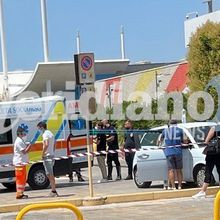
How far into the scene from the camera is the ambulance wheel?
61.2ft

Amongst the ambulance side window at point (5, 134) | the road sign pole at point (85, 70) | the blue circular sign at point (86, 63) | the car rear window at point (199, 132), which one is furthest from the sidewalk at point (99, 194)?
the blue circular sign at point (86, 63)

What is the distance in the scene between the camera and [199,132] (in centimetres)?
1608

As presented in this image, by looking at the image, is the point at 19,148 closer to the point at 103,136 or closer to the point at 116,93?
the point at 103,136

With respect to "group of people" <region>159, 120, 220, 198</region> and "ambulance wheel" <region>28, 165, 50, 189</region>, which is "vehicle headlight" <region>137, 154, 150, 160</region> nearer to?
"group of people" <region>159, 120, 220, 198</region>

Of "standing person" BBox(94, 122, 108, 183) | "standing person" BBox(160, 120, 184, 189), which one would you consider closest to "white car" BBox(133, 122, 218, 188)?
"standing person" BBox(160, 120, 184, 189)

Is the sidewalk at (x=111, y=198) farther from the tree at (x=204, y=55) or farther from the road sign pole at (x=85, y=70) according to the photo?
the tree at (x=204, y=55)

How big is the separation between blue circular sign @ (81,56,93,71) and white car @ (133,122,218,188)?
3100 mm

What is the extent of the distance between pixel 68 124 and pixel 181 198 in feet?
18.4

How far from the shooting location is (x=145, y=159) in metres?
16.2

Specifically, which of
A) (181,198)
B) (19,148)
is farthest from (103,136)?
(181,198)

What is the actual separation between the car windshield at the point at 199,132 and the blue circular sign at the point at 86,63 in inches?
132

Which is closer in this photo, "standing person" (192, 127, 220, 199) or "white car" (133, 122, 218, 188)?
"standing person" (192, 127, 220, 199)

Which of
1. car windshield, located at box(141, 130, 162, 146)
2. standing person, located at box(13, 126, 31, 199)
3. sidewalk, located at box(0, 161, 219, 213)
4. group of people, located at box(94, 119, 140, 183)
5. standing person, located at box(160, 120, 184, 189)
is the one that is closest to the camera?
sidewalk, located at box(0, 161, 219, 213)

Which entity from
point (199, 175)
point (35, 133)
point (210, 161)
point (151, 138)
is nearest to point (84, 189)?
point (35, 133)
